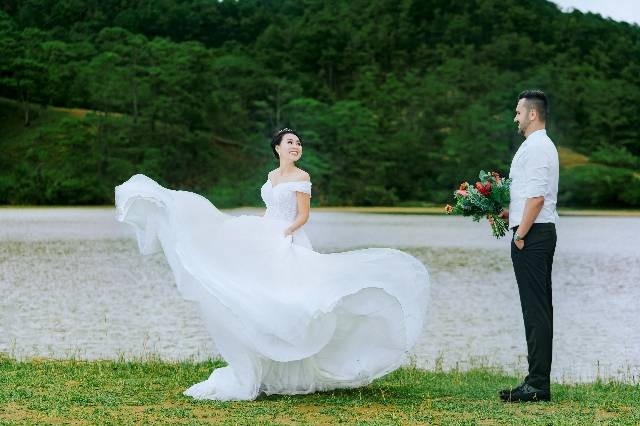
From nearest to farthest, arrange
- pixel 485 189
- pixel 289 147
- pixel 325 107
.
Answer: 1. pixel 485 189
2. pixel 289 147
3. pixel 325 107

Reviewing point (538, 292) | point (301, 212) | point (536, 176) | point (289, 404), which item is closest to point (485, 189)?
point (536, 176)

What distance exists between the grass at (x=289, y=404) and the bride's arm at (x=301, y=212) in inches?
54.8

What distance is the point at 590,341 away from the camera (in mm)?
16266

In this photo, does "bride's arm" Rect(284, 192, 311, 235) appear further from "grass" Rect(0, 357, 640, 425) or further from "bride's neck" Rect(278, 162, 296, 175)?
"grass" Rect(0, 357, 640, 425)

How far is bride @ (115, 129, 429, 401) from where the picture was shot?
8102mm

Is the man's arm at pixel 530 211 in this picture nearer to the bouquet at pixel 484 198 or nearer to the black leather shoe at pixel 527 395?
the bouquet at pixel 484 198

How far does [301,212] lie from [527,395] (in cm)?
239

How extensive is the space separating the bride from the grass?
0.23 meters

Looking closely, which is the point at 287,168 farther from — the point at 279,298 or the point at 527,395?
the point at 527,395

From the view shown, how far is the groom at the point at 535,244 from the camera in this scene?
8.09m

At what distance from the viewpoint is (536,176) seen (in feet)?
26.5

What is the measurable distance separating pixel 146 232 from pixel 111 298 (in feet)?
44.4

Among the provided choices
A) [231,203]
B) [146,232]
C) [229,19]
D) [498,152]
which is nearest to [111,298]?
[146,232]

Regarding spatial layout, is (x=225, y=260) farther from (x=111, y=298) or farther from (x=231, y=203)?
(x=231, y=203)
